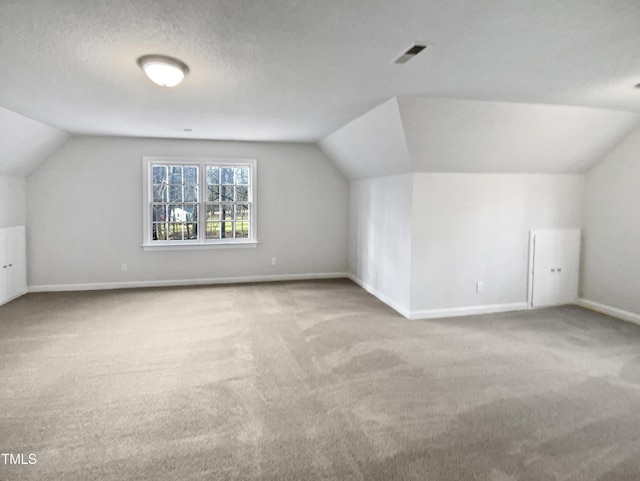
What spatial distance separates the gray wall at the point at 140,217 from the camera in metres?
5.97

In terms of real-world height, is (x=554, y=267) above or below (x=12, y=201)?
below

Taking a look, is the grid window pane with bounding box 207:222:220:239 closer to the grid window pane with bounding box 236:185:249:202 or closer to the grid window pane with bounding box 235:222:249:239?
the grid window pane with bounding box 235:222:249:239

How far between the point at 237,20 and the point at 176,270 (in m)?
5.08

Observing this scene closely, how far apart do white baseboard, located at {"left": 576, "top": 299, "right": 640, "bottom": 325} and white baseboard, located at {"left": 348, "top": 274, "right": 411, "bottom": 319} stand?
2574 millimetres

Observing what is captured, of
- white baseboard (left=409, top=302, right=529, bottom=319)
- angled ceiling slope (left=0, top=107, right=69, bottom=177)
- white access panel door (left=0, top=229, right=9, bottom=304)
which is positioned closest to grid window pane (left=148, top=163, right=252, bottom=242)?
angled ceiling slope (left=0, top=107, right=69, bottom=177)

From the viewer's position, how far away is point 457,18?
207 centimetres

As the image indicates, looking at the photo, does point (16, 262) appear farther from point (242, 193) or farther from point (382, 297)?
point (382, 297)

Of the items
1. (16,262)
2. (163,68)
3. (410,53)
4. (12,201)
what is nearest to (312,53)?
(410,53)

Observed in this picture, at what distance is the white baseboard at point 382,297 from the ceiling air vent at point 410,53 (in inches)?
117

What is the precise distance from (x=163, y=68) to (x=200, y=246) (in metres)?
4.15

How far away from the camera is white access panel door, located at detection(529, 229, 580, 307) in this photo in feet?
17.0

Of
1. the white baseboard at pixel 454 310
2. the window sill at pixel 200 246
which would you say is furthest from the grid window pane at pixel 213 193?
the white baseboard at pixel 454 310

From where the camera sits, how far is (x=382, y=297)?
18.3 feet

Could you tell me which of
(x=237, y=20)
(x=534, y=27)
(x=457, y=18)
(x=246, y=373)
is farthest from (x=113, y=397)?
(x=534, y=27)
